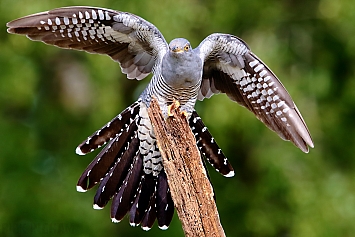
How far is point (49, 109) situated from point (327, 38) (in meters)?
3.35

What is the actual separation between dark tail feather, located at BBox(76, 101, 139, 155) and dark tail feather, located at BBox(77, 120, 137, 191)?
0.12ft

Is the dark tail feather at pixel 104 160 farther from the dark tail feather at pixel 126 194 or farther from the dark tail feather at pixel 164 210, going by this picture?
the dark tail feather at pixel 164 210

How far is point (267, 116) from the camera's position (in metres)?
4.50

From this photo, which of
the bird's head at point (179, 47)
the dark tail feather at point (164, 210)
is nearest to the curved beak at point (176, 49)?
the bird's head at point (179, 47)

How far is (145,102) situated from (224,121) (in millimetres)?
2422

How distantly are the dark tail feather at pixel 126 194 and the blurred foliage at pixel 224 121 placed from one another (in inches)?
90.6

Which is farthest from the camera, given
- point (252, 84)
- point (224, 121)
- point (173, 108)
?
point (224, 121)

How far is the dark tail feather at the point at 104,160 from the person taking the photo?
170 inches

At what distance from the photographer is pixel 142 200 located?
4375 mm

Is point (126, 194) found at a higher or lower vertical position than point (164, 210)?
higher

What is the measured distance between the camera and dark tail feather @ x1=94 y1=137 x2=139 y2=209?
14.2 ft

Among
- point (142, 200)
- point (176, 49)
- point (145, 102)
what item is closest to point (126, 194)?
point (142, 200)

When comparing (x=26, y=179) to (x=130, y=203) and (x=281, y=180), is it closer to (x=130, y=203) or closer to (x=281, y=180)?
(x=281, y=180)

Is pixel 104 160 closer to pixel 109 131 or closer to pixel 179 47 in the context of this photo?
pixel 109 131
